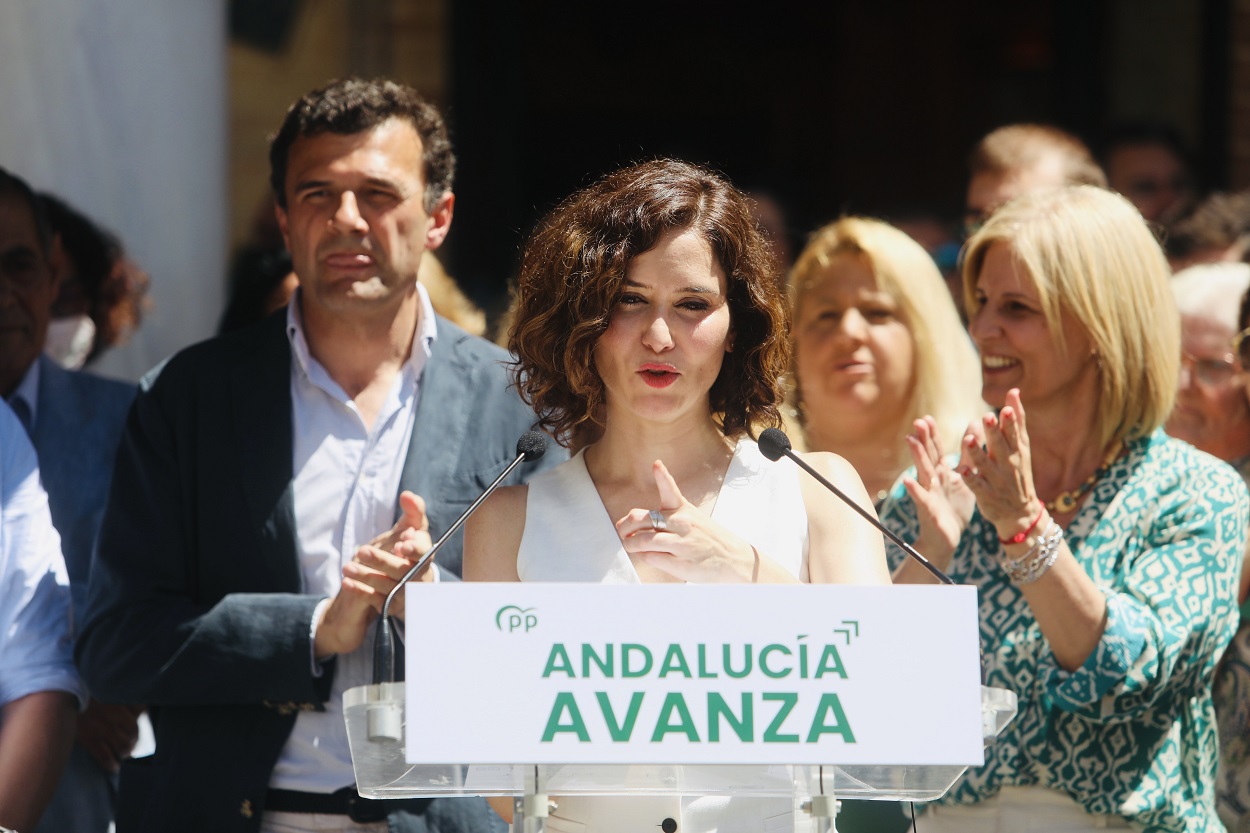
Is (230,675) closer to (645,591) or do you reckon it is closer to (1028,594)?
(645,591)

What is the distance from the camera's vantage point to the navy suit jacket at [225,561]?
10.1ft

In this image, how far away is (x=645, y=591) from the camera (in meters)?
2.15

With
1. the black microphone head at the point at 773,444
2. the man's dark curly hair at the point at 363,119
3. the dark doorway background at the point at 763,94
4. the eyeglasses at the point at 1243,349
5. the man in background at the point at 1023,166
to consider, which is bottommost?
the black microphone head at the point at 773,444

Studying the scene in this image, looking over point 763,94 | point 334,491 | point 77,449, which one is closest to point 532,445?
point 334,491

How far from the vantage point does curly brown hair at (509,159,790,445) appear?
2.66 meters

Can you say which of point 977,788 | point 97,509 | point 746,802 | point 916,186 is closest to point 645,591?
point 746,802

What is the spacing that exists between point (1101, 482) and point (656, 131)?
601 cm

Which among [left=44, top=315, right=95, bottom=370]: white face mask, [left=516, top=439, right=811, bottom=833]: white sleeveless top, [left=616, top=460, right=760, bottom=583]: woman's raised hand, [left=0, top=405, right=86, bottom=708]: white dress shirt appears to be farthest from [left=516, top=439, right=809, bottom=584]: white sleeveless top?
[left=44, top=315, right=95, bottom=370]: white face mask

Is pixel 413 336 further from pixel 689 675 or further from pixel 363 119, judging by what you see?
pixel 689 675

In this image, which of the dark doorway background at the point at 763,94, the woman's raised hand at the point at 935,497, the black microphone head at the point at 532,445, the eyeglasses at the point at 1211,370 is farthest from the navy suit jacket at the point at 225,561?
the dark doorway background at the point at 763,94

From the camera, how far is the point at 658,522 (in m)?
2.44

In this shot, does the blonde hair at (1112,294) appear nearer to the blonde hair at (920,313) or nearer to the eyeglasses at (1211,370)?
the blonde hair at (920,313)

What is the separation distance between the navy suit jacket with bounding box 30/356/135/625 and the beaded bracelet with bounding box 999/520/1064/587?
200cm

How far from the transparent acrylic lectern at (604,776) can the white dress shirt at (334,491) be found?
82 centimetres
